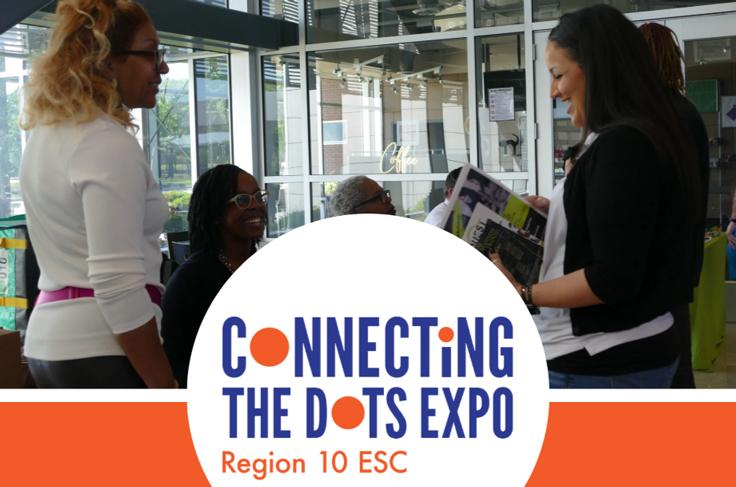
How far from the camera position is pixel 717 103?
6969mm

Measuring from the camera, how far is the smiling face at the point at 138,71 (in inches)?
66.0

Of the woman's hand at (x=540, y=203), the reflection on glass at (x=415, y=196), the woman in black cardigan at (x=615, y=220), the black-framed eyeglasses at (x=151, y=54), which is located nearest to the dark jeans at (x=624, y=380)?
the woman in black cardigan at (x=615, y=220)

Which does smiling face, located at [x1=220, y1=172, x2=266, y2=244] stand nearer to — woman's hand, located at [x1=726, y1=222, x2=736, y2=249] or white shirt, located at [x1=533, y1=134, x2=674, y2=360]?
white shirt, located at [x1=533, y1=134, x2=674, y2=360]

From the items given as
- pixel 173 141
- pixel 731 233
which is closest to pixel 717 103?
pixel 731 233

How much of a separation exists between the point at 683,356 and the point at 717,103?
5463 mm

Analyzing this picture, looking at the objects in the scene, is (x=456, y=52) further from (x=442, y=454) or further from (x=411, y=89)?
(x=442, y=454)

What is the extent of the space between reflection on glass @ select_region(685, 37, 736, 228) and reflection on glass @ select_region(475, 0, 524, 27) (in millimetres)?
1410

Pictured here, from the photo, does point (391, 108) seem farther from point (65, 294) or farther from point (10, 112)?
point (65, 294)

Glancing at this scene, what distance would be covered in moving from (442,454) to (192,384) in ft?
1.07

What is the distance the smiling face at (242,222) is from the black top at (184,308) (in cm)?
15

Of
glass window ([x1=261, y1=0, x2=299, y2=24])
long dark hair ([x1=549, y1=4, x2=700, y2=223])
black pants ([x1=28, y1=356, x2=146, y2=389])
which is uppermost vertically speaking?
glass window ([x1=261, y1=0, x2=299, y2=24])

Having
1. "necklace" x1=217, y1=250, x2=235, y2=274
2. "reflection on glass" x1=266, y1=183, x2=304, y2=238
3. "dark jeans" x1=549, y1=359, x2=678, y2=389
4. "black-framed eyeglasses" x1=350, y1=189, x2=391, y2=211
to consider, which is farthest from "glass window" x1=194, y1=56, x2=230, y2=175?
"dark jeans" x1=549, y1=359, x2=678, y2=389

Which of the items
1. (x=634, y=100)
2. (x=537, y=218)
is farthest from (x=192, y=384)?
(x=634, y=100)

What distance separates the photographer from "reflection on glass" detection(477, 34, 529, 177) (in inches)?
299
